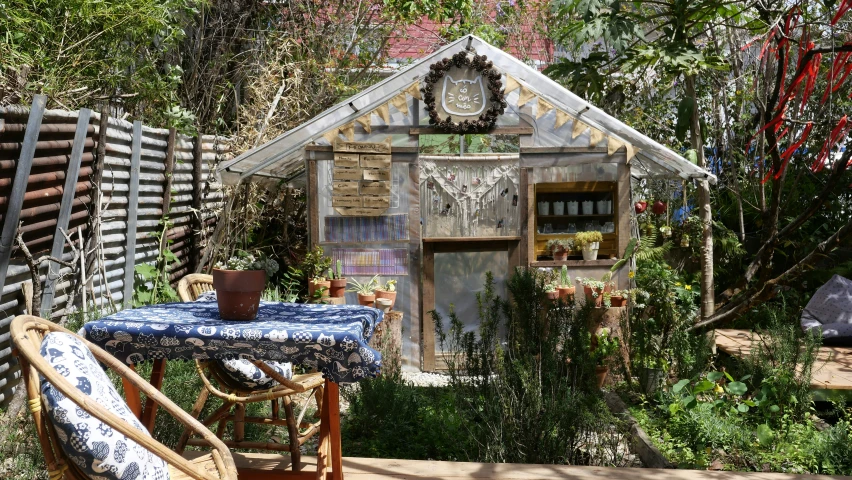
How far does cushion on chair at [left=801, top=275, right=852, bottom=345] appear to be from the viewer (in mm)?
7957

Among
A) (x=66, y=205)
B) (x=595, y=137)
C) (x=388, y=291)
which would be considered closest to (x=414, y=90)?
(x=595, y=137)

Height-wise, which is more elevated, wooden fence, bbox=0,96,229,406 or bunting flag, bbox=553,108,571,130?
bunting flag, bbox=553,108,571,130

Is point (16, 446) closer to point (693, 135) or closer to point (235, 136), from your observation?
point (235, 136)

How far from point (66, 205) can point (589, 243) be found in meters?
5.10

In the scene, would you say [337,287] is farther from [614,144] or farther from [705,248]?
[705,248]

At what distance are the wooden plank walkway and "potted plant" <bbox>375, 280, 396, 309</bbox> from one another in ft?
10.3

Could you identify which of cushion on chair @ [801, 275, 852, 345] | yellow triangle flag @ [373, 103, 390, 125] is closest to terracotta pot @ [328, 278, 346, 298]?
yellow triangle flag @ [373, 103, 390, 125]

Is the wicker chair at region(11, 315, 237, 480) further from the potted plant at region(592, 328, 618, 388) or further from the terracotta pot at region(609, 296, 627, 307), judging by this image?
the terracotta pot at region(609, 296, 627, 307)

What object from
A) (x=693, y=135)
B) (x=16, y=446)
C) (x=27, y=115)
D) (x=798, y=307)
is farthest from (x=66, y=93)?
(x=798, y=307)

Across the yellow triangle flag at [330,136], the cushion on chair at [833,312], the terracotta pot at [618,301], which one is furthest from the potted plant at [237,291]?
the cushion on chair at [833,312]

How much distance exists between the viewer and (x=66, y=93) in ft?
19.8

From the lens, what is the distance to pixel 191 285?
4.54 meters

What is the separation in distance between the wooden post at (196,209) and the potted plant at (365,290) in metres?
1.61

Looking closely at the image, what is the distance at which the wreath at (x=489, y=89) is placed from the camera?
814 centimetres
